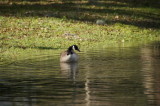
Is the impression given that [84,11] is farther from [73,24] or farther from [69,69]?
[69,69]

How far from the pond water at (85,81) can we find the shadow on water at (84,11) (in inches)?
668

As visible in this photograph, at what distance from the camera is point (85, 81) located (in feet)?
53.9

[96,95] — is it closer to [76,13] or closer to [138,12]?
[76,13]

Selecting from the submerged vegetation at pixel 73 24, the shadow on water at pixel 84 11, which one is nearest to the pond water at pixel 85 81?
the submerged vegetation at pixel 73 24

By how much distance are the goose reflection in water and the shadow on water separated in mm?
18756

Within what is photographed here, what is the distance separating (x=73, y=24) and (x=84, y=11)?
8.10 metres

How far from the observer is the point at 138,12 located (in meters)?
47.5

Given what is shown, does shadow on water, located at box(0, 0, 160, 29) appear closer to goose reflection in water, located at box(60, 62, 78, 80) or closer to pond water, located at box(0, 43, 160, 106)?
pond water, located at box(0, 43, 160, 106)

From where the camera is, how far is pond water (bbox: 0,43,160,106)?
Result: 43.0 ft

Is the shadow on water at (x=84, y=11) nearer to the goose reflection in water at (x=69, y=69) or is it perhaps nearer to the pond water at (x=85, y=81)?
the pond water at (x=85, y=81)

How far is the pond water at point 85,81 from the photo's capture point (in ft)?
43.0

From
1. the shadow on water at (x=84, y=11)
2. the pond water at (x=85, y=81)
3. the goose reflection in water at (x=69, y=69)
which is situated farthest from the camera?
the shadow on water at (x=84, y=11)

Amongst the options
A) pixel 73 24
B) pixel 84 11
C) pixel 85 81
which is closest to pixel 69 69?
pixel 85 81

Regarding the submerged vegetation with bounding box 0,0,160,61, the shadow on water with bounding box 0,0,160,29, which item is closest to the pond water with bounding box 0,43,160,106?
the submerged vegetation with bounding box 0,0,160,61
